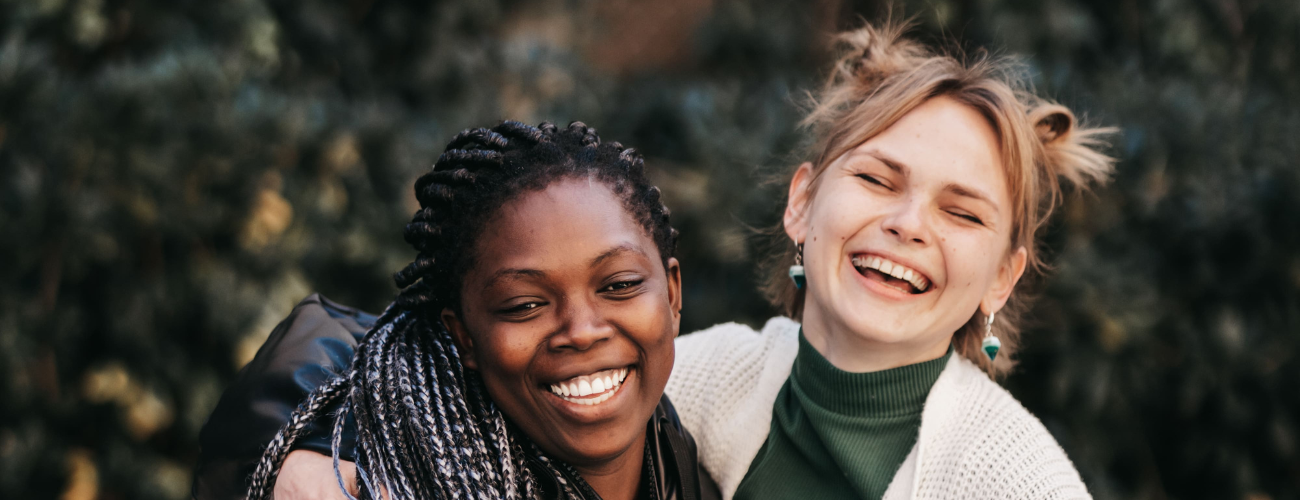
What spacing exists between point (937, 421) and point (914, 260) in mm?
372

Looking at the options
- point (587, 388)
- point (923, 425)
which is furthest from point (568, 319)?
point (923, 425)

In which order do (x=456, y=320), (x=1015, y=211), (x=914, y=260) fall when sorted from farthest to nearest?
(x=1015, y=211) < (x=914, y=260) < (x=456, y=320)

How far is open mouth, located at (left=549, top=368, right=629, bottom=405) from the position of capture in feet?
5.63

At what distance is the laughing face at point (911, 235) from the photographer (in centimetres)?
224

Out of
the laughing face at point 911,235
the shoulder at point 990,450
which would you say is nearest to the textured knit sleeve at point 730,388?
the laughing face at point 911,235

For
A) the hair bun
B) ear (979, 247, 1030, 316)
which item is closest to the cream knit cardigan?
ear (979, 247, 1030, 316)

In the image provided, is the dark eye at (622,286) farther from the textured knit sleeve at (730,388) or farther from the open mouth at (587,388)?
the textured knit sleeve at (730,388)

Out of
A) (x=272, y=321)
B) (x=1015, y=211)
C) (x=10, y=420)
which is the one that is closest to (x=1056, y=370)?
(x=1015, y=211)

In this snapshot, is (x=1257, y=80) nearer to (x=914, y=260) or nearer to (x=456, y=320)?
(x=914, y=260)

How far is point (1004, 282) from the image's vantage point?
2447mm

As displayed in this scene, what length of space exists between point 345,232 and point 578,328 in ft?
7.67

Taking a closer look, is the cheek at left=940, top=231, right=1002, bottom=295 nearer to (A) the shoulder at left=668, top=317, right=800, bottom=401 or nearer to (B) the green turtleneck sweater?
(B) the green turtleneck sweater

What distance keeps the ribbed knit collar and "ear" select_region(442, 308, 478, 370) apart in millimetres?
985

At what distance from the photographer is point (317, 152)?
3.69 meters
